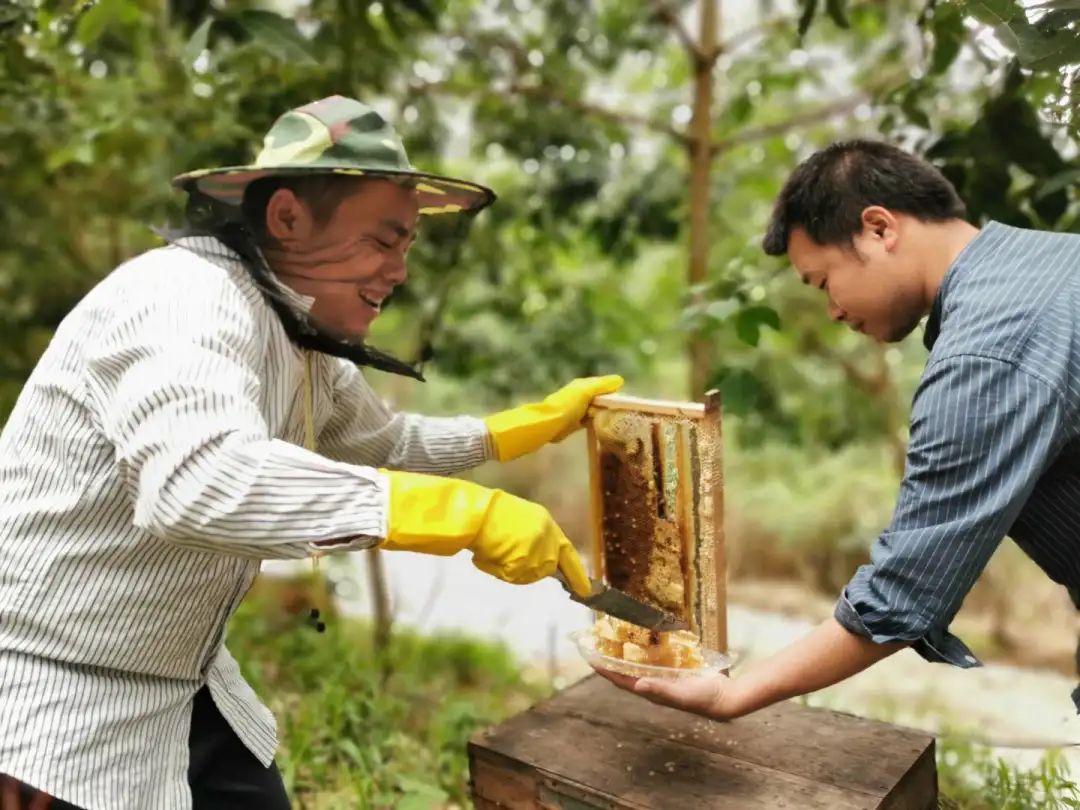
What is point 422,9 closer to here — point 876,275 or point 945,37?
point 945,37

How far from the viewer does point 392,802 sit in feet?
9.25

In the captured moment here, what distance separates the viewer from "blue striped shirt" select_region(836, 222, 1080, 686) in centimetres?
150

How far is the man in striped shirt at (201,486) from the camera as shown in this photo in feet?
4.50

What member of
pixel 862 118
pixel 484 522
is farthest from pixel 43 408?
pixel 862 118

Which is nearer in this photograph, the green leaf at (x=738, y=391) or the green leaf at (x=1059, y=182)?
the green leaf at (x=1059, y=182)

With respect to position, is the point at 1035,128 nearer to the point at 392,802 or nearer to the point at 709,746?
the point at 709,746

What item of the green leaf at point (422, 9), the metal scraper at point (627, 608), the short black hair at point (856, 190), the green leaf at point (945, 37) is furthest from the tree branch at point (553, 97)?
the metal scraper at point (627, 608)

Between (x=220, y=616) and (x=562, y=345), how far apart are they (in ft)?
8.26

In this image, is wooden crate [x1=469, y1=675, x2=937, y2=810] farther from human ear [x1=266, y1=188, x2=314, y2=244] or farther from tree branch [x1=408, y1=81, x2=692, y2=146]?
tree branch [x1=408, y1=81, x2=692, y2=146]

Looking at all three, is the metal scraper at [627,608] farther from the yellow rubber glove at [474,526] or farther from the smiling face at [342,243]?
the smiling face at [342,243]

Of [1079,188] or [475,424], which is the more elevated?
[1079,188]

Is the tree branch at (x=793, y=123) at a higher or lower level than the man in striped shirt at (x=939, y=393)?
higher

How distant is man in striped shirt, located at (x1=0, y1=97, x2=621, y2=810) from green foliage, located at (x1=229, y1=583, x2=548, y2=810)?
1014 millimetres

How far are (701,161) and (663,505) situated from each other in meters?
2.12
